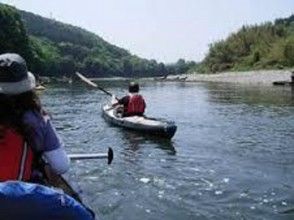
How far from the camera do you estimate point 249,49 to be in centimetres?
9700

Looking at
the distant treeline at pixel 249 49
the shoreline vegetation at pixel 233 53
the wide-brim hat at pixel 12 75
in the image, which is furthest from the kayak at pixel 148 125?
the distant treeline at pixel 249 49

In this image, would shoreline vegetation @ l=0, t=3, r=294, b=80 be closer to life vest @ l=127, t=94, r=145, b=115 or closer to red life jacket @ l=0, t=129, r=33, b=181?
life vest @ l=127, t=94, r=145, b=115

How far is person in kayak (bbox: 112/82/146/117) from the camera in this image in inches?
776

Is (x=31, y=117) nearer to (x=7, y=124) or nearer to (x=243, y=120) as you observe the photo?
(x=7, y=124)

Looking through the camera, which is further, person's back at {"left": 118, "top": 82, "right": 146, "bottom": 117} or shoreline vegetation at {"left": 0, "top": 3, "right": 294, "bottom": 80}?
shoreline vegetation at {"left": 0, "top": 3, "right": 294, "bottom": 80}

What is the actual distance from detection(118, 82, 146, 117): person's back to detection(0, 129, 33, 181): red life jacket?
50.8 feet

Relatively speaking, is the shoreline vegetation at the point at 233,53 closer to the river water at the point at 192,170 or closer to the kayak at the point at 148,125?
the river water at the point at 192,170

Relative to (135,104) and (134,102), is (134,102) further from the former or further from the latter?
(135,104)

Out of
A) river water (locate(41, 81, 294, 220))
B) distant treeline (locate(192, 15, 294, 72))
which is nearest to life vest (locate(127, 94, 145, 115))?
river water (locate(41, 81, 294, 220))

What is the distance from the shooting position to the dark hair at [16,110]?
412 cm

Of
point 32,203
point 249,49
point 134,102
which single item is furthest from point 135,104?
point 249,49

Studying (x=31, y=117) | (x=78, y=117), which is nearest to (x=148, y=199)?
(x=31, y=117)

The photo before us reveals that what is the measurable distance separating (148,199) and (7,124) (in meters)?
6.58

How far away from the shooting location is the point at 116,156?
15.2 metres
